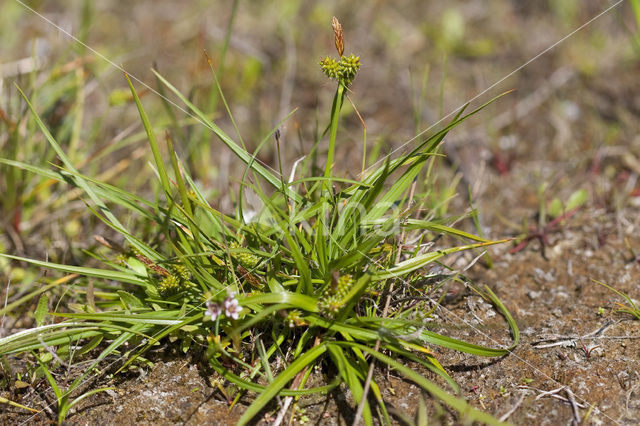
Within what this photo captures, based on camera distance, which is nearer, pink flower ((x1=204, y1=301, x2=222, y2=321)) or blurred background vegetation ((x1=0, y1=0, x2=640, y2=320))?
pink flower ((x1=204, y1=301, x2=222, y2=321))

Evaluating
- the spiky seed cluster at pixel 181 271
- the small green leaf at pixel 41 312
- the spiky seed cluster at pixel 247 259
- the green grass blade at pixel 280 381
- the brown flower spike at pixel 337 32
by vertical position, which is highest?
the brown flower spike at pixel 337 32

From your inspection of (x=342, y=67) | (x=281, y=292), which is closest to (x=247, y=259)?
(x=281, y=292)

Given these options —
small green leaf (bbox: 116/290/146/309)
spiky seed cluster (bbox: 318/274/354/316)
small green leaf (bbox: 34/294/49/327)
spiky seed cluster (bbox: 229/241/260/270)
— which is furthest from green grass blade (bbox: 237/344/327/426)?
small green leaf (bbox: 34/294/49/327)

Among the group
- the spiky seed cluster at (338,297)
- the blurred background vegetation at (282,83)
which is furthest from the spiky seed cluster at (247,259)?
the blurred background vegetation at (282,83)

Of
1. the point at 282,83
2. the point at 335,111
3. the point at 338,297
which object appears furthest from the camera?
the point at 282,83

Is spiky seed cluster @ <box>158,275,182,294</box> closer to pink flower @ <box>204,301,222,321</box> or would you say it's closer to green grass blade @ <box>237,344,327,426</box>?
pink flower @ <box>204,301,222,321</box>

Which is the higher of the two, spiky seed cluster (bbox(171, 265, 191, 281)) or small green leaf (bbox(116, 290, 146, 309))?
spiky seed cluster (bbox(171, 265, 191, 281))

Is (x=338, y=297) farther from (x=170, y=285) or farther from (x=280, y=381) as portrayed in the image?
(x=170, y=285)

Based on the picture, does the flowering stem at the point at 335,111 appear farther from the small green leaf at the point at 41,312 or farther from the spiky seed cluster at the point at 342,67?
the small green leaf at the point at 41,312

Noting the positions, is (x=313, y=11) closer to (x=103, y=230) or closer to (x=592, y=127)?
(x=592, y=127)
